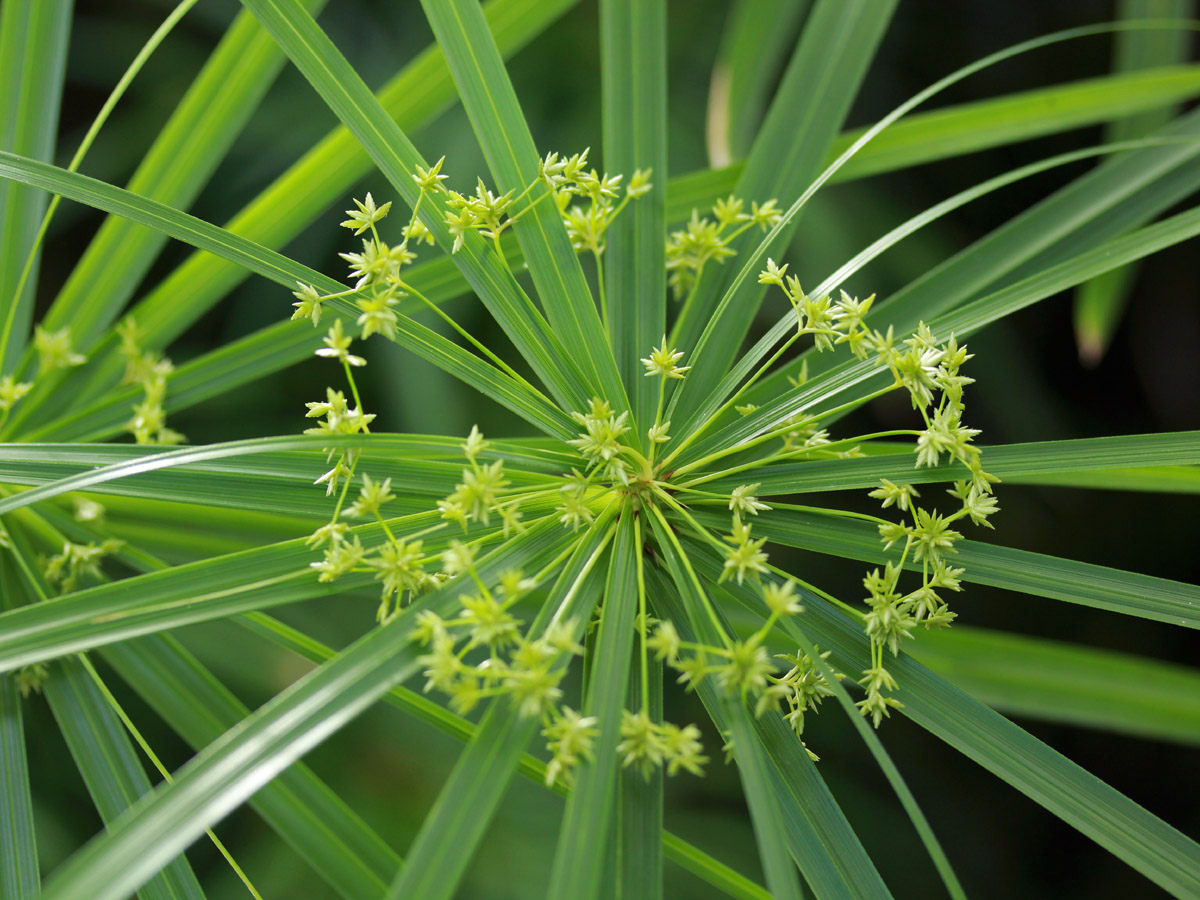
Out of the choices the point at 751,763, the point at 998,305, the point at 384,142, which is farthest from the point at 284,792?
the point at 998,305

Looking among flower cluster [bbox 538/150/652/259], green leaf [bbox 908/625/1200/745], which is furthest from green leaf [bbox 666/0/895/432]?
green leaf [bbox 908/625/1200/745]

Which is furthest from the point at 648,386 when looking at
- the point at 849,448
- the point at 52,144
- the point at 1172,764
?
the point at 1172,764

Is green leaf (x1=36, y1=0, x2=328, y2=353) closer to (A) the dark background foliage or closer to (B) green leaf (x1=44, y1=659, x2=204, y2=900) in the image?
(B) green leaf (x1=44, y1=659, x2=204, y2=900)

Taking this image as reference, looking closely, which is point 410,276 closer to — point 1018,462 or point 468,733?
point 468,733

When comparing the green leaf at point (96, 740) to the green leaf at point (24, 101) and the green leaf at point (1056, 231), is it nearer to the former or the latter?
the green leaf at point (24, 101)

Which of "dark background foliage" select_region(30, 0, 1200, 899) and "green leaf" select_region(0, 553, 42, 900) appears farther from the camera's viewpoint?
"dark background foliage" select_region(30, 0, 1200, 899)

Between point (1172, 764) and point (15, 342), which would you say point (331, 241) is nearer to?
point (15, 342)
